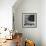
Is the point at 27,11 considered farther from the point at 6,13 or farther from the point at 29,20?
the point at 6,13

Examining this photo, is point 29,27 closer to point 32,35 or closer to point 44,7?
point 32,35

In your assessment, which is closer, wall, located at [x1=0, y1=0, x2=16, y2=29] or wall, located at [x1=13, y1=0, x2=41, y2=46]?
wall, located at [x1=0, y1=0, x2=16, y2=29]

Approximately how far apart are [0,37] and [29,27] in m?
2.16

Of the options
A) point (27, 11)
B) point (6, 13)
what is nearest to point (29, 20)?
point (27, 11)

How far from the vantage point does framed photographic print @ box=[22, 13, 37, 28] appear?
5980 millimetres

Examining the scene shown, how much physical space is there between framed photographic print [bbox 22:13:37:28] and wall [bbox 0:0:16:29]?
4.57 ft

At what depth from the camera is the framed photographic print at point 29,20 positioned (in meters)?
5.98

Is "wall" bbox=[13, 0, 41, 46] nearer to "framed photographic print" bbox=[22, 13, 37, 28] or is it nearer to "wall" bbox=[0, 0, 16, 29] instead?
"framed photographic print" bbox=[22, 13, 37, 28]

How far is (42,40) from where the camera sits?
5840 millimetres

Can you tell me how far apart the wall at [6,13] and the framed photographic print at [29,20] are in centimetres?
139

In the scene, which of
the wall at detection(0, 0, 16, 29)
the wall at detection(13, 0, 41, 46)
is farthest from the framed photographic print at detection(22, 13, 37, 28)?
the wall at detection(0, 0, 16, 29)

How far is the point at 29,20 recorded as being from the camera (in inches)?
237

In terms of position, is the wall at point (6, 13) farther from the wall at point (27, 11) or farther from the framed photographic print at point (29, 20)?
the framed photographic print at point (29, 20)

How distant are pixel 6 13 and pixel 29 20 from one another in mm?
1662
